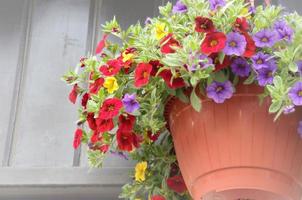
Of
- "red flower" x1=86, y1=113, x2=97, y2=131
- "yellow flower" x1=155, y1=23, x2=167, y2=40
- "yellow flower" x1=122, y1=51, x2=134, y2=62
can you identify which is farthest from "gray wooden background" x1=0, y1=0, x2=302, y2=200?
"yellow flower" x1=155, y1=23, x2=167, y2=40

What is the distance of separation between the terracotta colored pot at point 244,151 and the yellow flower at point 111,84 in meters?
0.25

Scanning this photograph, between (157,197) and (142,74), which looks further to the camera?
(157,197)

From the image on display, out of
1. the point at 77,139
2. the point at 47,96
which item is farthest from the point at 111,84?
the point at 47,96

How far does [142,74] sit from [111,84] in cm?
13

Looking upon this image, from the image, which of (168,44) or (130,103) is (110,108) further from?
(168,44)

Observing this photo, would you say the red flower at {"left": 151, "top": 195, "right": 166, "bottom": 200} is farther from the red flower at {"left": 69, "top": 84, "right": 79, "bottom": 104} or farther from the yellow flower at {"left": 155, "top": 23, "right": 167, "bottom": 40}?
the yellow flower at {"left": 155, "top": 23, "right": 167, "bottom": 40}

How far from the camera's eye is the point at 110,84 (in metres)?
2.42

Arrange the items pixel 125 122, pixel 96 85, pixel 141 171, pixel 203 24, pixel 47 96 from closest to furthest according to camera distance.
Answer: pixel 203 24 → pixel 125 122 → pixel 96 85 → pixel 141 171 → pixel 47 96

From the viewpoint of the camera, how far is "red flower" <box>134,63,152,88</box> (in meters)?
2.32

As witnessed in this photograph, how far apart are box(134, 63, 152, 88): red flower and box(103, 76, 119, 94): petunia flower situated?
91 mm

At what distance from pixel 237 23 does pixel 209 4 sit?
113mm

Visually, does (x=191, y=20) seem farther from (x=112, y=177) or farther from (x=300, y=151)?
(x=112, y=177)

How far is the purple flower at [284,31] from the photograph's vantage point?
90.4 inches

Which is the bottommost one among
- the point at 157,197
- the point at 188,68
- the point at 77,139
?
the point at 157,197
